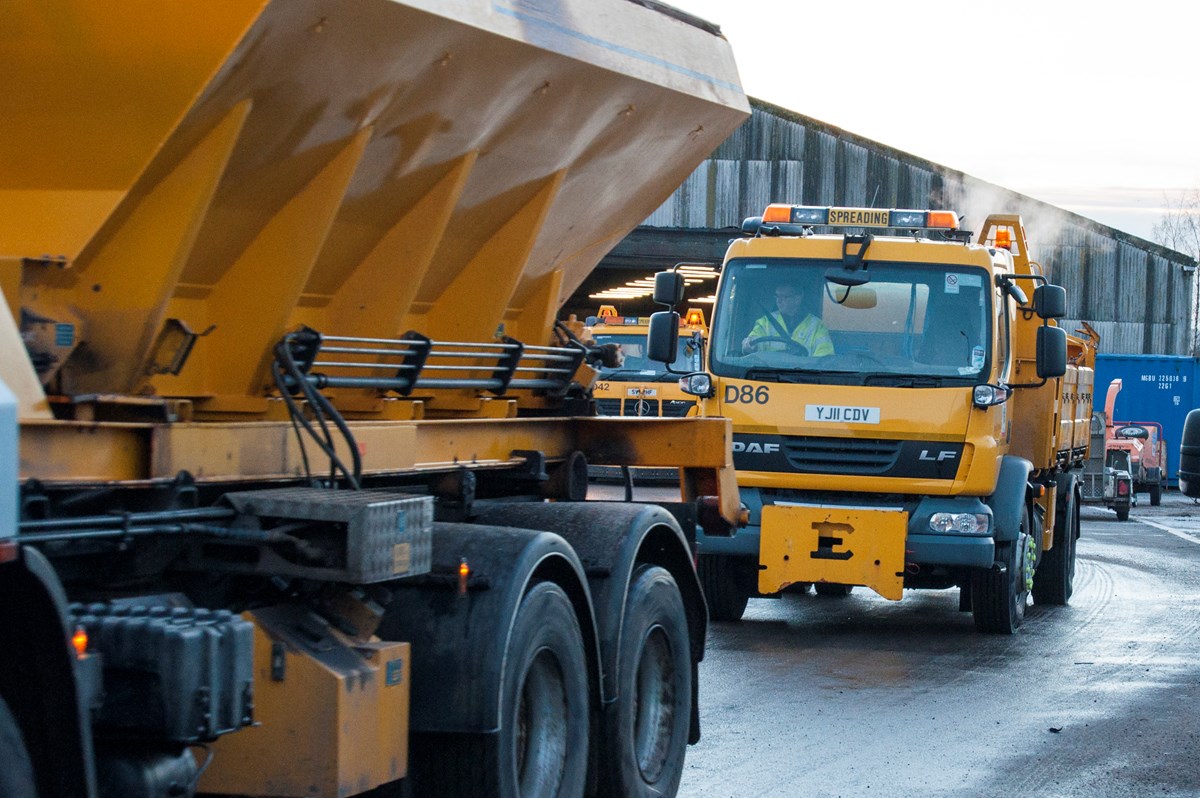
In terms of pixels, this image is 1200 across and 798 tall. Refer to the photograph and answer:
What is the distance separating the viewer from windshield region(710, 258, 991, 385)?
12.0 m

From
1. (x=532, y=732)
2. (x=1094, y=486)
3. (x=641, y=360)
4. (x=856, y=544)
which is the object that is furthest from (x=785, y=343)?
(x=1094, y=486)

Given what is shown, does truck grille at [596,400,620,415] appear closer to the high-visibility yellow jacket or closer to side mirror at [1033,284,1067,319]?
the high-visibility yellow jacket

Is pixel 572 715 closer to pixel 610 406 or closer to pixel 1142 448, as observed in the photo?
pixel 610 406

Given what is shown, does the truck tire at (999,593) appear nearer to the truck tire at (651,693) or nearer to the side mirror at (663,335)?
the side mirror at (663,335)

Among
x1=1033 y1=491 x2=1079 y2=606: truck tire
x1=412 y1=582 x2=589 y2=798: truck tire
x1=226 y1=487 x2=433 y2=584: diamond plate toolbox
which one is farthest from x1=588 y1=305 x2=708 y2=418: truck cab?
x1=226 y1=487 x2=433 y2=584: diamond plate toolbox

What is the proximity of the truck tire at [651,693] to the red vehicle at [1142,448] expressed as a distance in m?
23.1

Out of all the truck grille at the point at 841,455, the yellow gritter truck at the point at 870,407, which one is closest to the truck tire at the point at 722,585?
the yellow gritter truck at the point at 870,407

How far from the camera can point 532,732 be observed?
586cm

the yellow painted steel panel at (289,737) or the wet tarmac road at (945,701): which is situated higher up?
the yellow painted steel panel at (289,737)

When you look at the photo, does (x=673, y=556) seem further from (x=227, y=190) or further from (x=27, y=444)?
(x=27, y=444)

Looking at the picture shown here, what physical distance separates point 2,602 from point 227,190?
1967 mm

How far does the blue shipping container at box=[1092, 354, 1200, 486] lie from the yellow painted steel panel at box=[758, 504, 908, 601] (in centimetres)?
2467

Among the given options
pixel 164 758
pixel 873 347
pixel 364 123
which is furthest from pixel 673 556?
pixel 873 347

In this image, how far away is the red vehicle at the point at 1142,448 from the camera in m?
29.3
